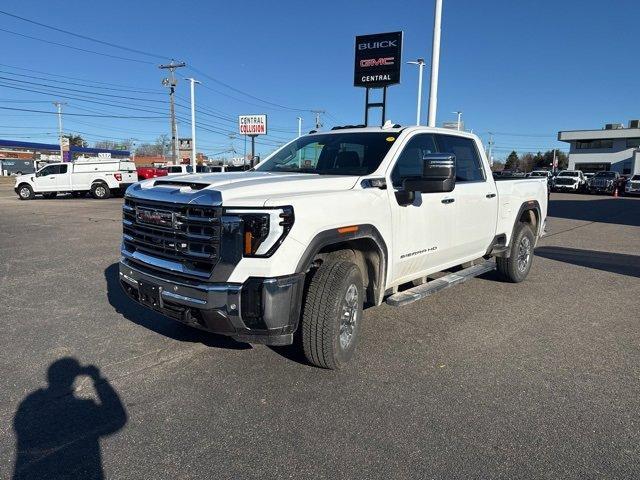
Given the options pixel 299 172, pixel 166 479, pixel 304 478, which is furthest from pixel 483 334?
pixel 166 479

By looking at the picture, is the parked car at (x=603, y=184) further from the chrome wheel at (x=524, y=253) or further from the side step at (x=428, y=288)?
the side step at (x=428, y=288)

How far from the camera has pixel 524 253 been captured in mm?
6812

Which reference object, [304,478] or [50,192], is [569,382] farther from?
[50,192]

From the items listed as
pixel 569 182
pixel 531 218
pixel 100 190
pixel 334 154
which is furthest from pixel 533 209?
pixel 569 182

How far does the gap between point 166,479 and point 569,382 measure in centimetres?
301

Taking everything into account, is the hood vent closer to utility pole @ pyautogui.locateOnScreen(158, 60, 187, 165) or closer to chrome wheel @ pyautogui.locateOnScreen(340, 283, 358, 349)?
chrome wheel @ pyautogui.locateOnScreen(340, 283, 358, 349)

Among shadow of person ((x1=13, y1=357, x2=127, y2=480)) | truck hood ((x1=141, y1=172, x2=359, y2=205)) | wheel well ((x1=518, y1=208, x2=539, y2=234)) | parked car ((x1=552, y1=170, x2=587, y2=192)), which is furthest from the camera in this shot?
parked car ((x1=552, y1=170, x2=587, y2=192))

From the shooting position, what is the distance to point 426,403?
334cm

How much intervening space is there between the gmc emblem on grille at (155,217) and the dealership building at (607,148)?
70.0 metres

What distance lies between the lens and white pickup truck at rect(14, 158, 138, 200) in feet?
81.0

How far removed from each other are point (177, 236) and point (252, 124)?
31396mm

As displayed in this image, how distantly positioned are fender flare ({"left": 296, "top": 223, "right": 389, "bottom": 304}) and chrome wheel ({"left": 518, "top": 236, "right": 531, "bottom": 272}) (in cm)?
341

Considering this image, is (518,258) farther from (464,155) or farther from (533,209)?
(464,155)

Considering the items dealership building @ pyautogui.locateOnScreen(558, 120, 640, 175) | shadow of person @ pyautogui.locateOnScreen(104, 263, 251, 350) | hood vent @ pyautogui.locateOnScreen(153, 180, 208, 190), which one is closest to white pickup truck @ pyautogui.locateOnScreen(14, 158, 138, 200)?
shadow of person @ pyautogui.locateOnScreen(104, 263, 251, 350)
